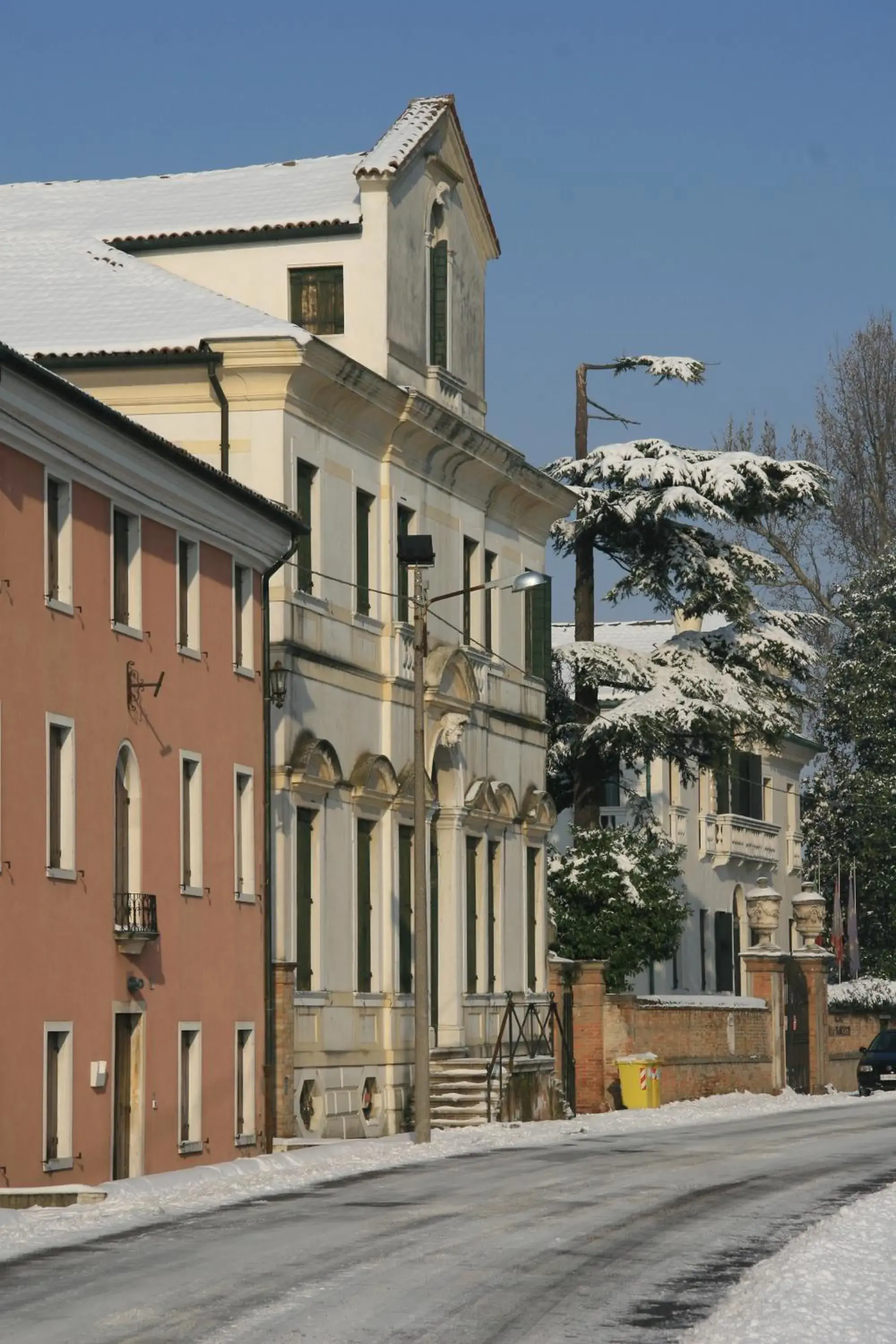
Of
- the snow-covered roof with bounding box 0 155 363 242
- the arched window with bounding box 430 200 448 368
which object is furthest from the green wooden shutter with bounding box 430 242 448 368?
the snow-covered roof with bounding box 0 155 363 242

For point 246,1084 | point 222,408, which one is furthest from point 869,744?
point 246,1084

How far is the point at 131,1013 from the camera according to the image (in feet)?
92.1

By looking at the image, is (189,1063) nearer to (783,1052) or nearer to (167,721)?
(167,721)

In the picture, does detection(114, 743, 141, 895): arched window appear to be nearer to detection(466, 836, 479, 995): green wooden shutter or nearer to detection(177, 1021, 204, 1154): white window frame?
detection(177, 1021, 204, 1154): white window frame

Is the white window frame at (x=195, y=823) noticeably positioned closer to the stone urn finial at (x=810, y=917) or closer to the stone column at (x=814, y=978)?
the stone column at (x=814, y=978)

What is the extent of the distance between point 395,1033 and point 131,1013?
10.1m

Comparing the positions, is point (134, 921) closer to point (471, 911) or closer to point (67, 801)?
point (67, 801)

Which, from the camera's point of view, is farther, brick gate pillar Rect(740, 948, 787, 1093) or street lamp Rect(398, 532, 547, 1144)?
brick gate pillar Rect(740, 948, 787, 1093)

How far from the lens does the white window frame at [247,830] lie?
3222 cm

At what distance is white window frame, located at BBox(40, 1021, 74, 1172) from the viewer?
2566 centimetres

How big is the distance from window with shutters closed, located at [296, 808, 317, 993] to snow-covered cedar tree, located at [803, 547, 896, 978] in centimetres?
3532

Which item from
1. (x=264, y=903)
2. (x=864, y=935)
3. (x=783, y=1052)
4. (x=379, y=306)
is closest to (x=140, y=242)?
(x=379, y=306)

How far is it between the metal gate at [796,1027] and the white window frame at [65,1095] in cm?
2892

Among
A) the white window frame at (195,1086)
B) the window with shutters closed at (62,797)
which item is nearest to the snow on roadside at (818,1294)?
the window with shutters closed at (62,797)
